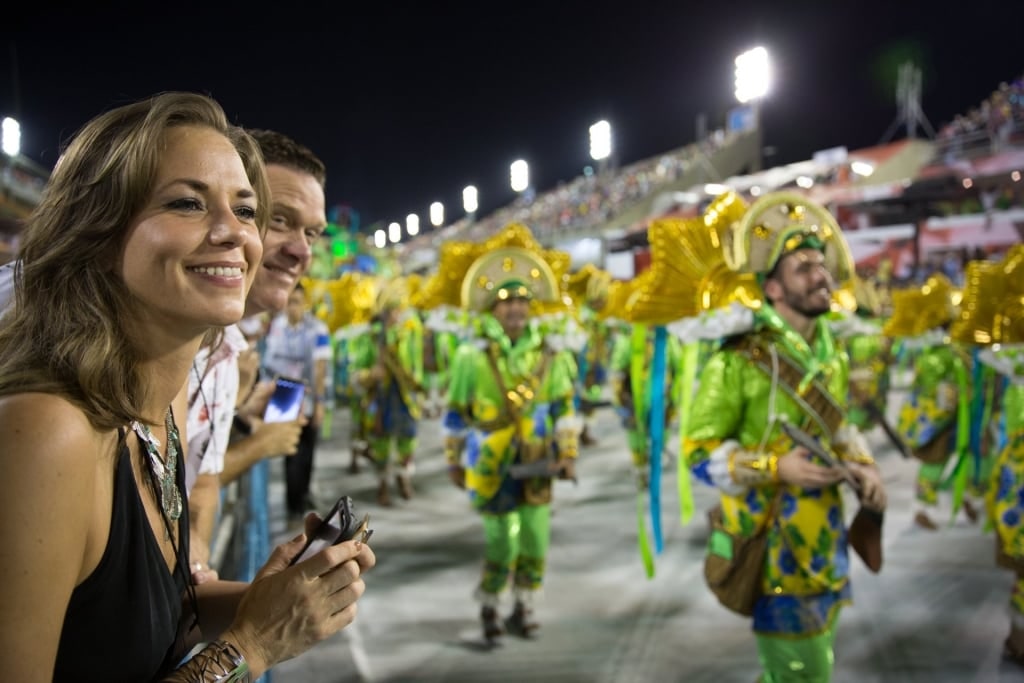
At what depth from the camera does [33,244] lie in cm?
116

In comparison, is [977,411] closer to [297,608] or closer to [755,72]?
[297,608]

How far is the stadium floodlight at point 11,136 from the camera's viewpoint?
299cm

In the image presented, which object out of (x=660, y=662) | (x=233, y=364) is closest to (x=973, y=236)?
(x=660, y=662)

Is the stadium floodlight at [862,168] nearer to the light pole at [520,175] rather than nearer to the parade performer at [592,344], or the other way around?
the parade performer at [592,344]

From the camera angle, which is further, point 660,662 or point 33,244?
point 660,662

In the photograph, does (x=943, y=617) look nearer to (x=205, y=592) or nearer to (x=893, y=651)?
(x=893, y=651)

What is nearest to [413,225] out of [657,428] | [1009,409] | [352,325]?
[352,325]

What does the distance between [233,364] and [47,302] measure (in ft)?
3.91

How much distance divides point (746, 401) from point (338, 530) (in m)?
2.17

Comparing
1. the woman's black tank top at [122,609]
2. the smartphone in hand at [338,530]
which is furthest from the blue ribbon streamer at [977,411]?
the woman's black tank top at [122,609]

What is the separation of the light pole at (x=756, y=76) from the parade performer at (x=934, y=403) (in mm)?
26522

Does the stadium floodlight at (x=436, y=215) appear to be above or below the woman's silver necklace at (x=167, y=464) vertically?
above

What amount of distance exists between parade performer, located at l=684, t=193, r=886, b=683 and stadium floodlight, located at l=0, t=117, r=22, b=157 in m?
2.89

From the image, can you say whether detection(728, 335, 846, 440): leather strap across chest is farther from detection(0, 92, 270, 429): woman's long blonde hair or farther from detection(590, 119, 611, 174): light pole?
detection(590, 119, 611, 174): light pole
